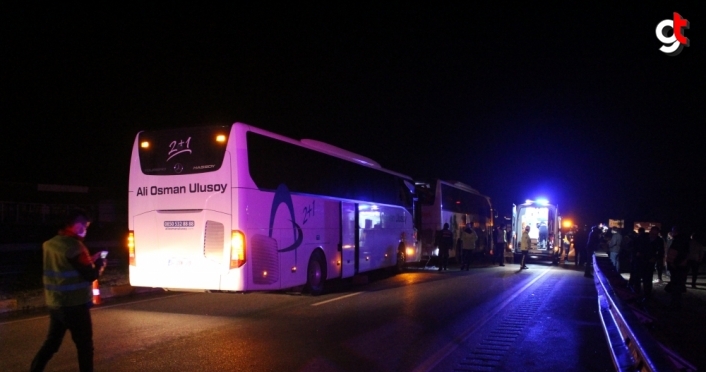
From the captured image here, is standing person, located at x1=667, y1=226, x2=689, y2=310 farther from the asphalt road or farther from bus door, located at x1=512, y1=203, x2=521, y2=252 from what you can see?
bus door, located at x1=512, y1=203, x2=521, y2=252

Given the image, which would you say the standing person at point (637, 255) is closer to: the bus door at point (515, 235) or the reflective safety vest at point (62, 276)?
the reflective safety vest at point (62, 276)

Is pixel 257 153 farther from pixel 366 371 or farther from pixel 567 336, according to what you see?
pixel 567 336

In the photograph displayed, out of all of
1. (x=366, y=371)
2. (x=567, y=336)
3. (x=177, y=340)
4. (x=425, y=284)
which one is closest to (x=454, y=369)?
(x=366, y=371)

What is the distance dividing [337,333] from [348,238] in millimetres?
6635

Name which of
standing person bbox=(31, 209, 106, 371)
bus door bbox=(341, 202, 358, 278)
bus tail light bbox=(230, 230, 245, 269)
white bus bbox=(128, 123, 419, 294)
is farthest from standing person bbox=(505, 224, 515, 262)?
standing person bbox=(31, 209, 106, 371)

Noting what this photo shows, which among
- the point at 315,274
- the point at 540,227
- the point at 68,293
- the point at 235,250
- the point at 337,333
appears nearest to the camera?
the point at 68,293

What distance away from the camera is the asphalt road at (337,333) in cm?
727

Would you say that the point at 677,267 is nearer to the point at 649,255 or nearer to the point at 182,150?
the point at 649,255

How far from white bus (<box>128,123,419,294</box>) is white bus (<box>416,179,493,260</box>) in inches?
450

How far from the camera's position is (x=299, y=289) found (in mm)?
13648

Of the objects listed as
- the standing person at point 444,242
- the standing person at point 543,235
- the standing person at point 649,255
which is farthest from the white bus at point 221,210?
the standing person at point 543,235

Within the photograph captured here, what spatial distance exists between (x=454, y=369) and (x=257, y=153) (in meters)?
6.03

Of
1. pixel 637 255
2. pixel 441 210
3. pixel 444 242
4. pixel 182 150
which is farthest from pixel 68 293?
pixel 441 210

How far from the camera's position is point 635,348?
17.0 feet
